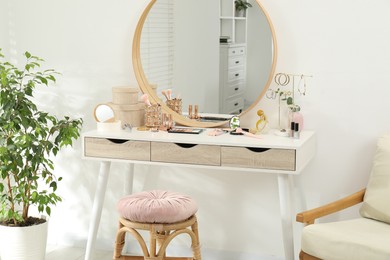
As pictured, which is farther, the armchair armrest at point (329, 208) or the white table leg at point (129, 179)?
the white table leg at point (129, 179)

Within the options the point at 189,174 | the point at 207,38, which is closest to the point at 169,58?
the point at 207,38

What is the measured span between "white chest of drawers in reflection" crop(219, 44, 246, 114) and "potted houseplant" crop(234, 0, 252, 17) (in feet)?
0.52

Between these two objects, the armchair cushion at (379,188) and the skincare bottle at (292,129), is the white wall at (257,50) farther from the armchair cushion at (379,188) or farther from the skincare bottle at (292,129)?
the armchair cushion at (379,188)

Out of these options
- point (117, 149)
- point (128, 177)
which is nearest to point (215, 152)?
point (117, 149)

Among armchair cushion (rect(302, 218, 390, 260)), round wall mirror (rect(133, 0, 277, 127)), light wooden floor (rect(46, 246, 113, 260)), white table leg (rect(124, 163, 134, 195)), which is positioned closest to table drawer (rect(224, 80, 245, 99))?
round wall mirror (rect(133, 0, 277, 127))

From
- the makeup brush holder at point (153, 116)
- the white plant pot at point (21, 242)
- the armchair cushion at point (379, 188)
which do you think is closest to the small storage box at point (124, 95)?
the makeup brush holder at point (153, 116)

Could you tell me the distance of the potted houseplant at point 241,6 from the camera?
3.38m

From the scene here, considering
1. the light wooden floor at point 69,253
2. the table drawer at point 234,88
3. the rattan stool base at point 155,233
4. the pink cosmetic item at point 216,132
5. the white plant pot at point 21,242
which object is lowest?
the light wooden floor at point 69,253

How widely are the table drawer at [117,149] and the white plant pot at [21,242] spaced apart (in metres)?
0.54

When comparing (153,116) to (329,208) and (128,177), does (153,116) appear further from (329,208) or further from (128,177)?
(329,208)

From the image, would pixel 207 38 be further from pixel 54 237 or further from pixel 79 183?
pixel 54 237

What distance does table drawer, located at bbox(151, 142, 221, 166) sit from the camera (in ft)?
10.3

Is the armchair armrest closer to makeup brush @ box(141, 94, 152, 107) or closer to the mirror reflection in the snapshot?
the mirror reflection

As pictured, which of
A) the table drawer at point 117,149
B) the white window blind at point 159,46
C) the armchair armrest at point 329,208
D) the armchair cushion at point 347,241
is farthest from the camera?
the white window blind at point 159,46
